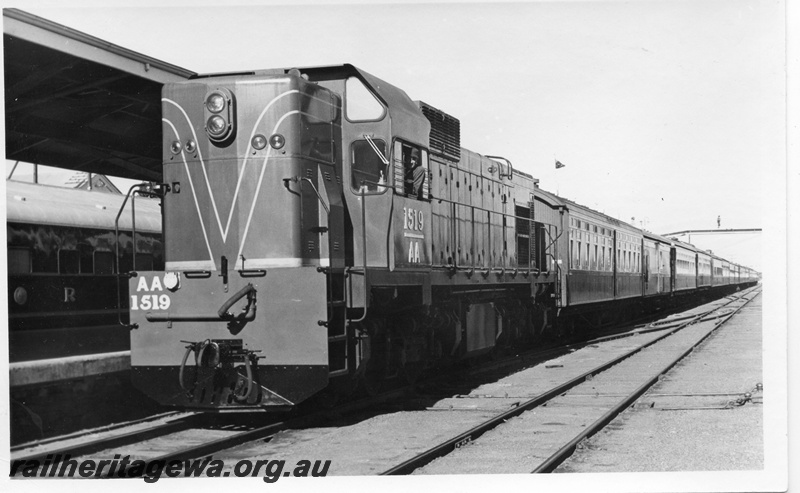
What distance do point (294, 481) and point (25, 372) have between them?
10.6 ft

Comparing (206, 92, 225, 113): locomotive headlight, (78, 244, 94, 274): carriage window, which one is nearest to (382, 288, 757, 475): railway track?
(206, 92, 225, 113): locomotive headlight

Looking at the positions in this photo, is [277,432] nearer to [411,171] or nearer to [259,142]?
[259,142]

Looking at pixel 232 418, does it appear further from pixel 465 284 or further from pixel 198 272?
pixel 465 284

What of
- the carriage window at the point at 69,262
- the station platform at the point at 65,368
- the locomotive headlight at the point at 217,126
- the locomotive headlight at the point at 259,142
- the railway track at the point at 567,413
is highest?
the locomotive headlight at the point at 217,126

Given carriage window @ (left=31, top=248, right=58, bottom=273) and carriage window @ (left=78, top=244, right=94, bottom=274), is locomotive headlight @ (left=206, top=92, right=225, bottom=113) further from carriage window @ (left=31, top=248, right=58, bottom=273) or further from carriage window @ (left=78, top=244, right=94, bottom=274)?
carriage window @ (left=78, top=244, right=94, bottom=274)

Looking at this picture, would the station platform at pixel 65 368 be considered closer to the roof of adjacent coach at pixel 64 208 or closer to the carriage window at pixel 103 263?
the roof of adjacent coach at pixel 64 208

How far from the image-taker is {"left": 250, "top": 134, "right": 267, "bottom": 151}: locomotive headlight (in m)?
8.27

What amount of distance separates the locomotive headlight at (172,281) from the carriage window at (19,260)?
3528 millimetres

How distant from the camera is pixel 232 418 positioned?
9.10 m

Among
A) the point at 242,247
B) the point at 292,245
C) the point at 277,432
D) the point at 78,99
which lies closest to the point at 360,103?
the point at 292,245

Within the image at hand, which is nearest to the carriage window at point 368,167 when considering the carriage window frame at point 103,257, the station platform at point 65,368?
the station platform at point 65,368

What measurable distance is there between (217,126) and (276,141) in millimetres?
632

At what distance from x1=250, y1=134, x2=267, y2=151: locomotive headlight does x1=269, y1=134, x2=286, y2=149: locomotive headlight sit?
7cm

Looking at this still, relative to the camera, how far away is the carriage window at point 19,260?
10.4 m
